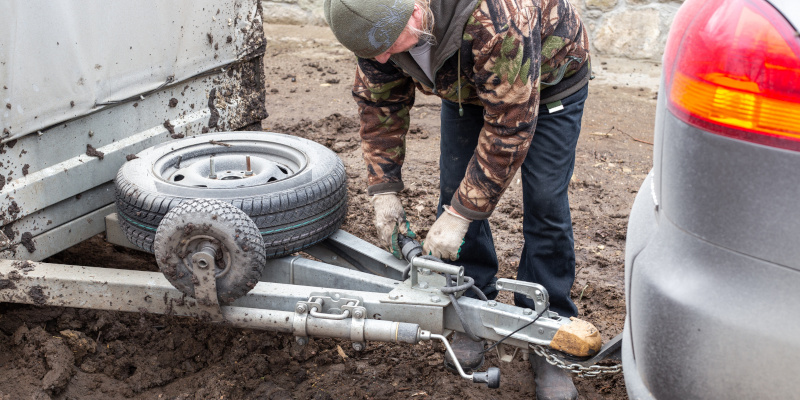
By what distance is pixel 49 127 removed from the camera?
2.84 metres

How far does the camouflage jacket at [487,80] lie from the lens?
90.5 inches

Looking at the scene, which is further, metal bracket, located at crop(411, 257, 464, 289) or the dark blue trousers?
the dark blue trousers

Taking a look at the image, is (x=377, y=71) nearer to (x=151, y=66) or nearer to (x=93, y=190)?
(x=151, y=66)

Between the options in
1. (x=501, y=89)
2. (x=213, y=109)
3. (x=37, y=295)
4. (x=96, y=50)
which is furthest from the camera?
(x=213, y=109)

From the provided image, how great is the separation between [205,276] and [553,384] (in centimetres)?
138

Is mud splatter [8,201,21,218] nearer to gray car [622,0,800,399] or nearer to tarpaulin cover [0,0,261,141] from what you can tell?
tarpaulin cover [0,0,261,141]

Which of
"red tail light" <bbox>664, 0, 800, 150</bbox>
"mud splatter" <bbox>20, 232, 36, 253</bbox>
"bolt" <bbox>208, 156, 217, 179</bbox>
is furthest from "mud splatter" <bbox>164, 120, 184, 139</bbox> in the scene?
"red tail light" <bbox>664, 0, 800, 150</bbox>

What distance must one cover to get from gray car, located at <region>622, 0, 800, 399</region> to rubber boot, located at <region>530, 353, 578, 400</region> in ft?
3.71

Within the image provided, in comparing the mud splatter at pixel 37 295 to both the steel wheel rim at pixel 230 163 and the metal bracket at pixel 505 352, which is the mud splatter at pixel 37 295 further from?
the metal bracket at pixel 505 352

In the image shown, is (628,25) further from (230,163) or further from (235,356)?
(235,356)

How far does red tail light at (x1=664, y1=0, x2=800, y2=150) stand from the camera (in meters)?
1.41

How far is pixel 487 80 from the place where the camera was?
2357 mm

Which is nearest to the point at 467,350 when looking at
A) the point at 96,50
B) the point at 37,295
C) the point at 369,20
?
the point at 369,20

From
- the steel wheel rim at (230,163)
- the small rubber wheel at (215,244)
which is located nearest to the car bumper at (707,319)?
the small rubber wheel at (215,244)
